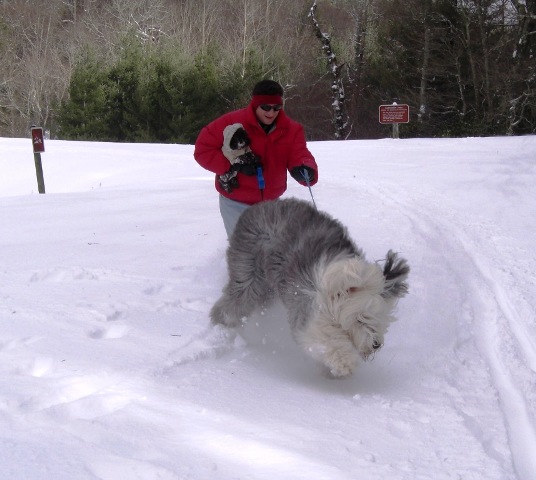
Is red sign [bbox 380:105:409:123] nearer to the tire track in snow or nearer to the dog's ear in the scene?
the tire track in snow

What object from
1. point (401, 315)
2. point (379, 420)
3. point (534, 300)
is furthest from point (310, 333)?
point (534, 300)

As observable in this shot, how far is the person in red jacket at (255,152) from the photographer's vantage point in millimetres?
4586

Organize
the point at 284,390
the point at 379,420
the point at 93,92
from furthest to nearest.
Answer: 1. the point at 93,92
2. the point at 284,390
3. the point at 379,420

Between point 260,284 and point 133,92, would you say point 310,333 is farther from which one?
point 133,92

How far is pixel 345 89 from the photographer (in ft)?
92.8

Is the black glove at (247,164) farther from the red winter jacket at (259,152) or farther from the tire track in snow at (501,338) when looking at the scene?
the tire track in snow at (501,338)

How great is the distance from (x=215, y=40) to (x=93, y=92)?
294 inches

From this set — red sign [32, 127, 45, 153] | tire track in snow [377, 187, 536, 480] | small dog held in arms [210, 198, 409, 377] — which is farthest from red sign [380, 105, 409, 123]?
small dog held in arms [210, 198, 409, 377]

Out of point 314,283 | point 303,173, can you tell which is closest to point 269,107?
point 303,173

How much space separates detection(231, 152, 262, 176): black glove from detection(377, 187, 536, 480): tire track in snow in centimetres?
196

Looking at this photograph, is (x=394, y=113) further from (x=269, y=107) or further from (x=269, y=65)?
(x=269, y=65)

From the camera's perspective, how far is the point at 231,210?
4883mm

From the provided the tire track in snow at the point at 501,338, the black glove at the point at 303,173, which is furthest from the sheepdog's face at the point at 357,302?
the black glove at the point at 303,173

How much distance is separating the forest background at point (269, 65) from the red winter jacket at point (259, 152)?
16258mm
